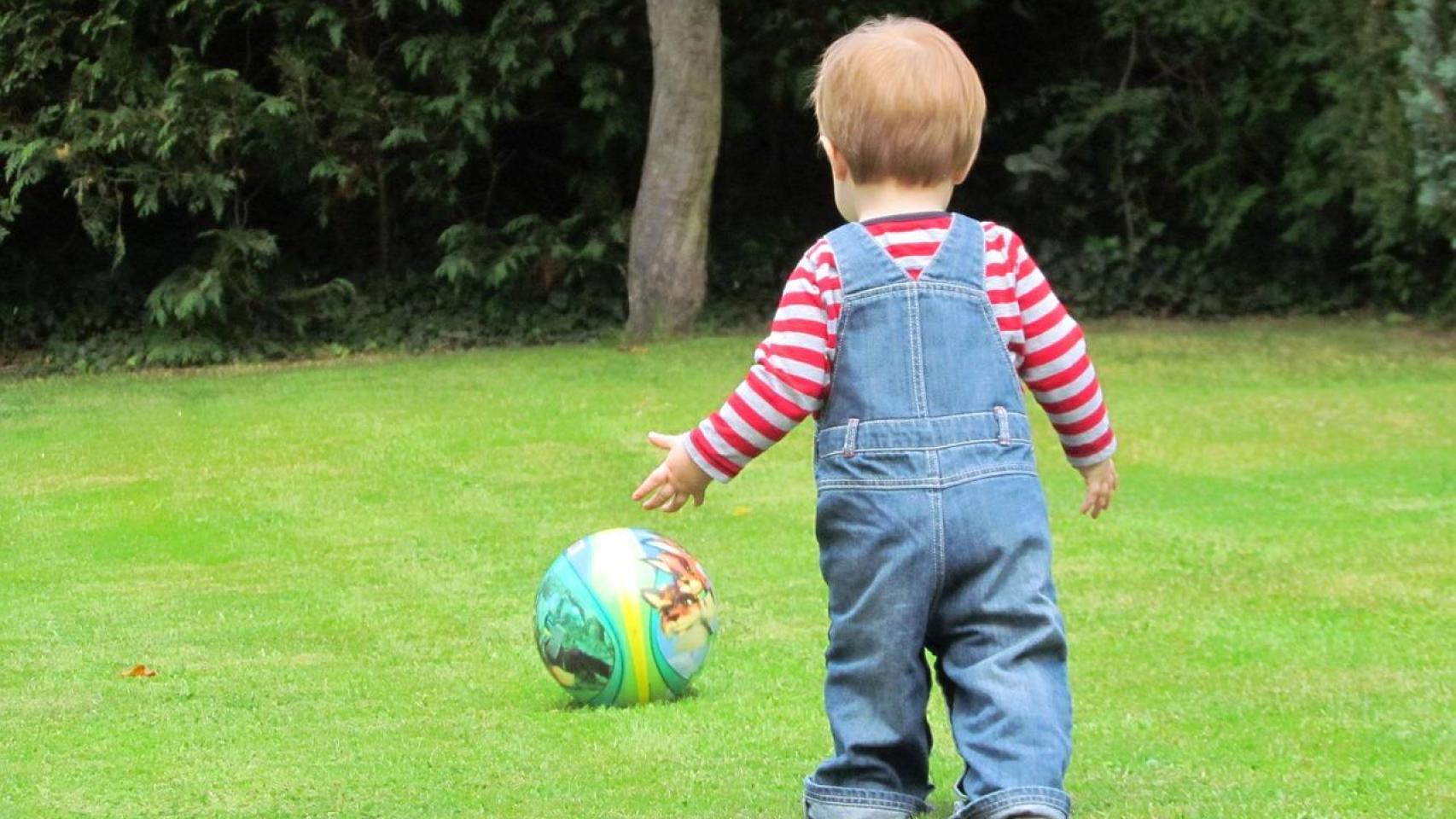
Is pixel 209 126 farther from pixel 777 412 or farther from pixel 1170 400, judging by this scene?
pixel 777 412

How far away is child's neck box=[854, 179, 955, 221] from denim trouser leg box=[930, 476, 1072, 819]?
0.60m

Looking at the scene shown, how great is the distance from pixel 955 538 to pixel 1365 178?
46.0 feet

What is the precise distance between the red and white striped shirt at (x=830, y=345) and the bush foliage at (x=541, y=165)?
13.0 meters

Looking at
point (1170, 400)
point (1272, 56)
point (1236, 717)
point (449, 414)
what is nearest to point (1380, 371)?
point (1170, 400)

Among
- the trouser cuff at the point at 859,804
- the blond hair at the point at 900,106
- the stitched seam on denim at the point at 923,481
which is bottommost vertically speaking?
the trouser cuff at the point at 859,804

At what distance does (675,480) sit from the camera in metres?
4.05

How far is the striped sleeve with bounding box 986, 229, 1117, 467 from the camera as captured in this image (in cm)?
403

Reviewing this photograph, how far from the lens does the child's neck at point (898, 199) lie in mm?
3994

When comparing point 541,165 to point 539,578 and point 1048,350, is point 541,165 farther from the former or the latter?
point 1048,350

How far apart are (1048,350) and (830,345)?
19.0 inches

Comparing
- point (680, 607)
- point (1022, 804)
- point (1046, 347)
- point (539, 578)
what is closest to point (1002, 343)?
point (1046, 347)

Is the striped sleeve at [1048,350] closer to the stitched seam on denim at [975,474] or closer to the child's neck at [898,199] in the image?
the child's neck at [898,199]

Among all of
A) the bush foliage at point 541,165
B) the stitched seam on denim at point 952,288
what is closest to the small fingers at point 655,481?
the stitched seam on denim at point 952,288

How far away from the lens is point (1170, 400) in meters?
13.0
